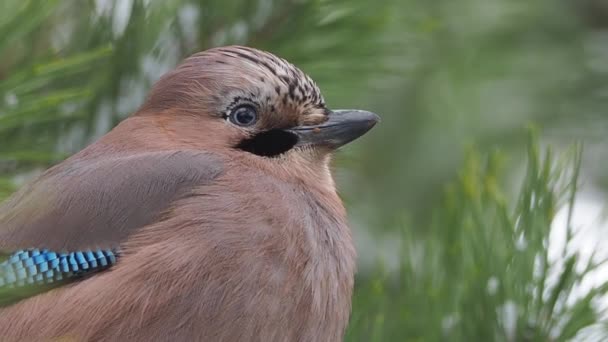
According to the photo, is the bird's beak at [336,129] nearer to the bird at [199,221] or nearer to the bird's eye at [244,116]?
the bird at [199,221]

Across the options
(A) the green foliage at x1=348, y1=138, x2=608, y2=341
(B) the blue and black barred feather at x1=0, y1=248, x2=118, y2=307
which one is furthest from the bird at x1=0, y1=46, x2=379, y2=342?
(A) the green foliage at x1=348, y1=138, x2=608, y2=341

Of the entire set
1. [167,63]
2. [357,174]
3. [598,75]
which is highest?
[167,63]

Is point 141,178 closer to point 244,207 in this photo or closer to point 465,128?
point 244,207

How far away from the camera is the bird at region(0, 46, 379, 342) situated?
8.34 ft

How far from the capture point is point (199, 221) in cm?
274

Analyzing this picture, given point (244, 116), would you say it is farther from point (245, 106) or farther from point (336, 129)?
point (336, 129)

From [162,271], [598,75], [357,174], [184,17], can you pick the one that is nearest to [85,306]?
[162,271]

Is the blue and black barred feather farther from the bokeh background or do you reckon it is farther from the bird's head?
the bird's head

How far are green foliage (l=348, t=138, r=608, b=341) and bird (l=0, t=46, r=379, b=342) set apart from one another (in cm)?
15

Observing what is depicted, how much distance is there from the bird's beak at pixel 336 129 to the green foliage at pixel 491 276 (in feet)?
1.22

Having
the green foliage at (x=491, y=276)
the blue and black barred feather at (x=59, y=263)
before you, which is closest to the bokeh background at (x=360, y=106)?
the green foliage at (x=491, y=276)

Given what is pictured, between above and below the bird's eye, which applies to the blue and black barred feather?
below

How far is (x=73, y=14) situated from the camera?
3131 mm

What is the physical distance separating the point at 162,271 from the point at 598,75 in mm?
2431
